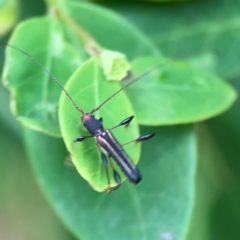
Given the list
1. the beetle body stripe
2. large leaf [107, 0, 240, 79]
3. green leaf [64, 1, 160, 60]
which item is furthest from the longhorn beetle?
large leaf [107, 0, 240, 79]

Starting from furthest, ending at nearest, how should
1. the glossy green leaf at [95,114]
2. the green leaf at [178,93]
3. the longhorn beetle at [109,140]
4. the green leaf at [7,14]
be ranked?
1. the green leaf at [7,14]
2. the green leaf at [178,93]
3. the longhorn beetle at [109,140]
4. the glossy green leaf at [95,114]

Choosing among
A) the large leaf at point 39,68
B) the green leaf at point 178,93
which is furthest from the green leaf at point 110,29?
the green leaf at point 178,93

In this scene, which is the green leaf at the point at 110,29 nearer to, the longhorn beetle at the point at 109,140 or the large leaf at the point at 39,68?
the large leaf at the point at 39,68

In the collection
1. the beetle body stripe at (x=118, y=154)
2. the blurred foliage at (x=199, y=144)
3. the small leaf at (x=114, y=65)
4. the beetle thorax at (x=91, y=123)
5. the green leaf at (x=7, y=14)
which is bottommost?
the blurred foliage at (x=199, y=144)

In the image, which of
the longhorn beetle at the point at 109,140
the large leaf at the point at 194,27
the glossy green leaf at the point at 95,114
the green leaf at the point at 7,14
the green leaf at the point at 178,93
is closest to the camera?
the glossy green leaf at the point at 95,114

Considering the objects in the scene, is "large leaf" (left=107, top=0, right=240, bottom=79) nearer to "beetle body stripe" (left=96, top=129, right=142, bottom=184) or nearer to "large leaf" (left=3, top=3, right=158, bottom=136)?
"large leaf" (left=3, top=3, right=158, bottom=136)

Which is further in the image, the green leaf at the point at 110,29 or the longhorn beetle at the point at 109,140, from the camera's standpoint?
the green leaf at the point at 110,29

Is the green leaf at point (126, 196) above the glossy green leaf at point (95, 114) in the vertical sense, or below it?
below
